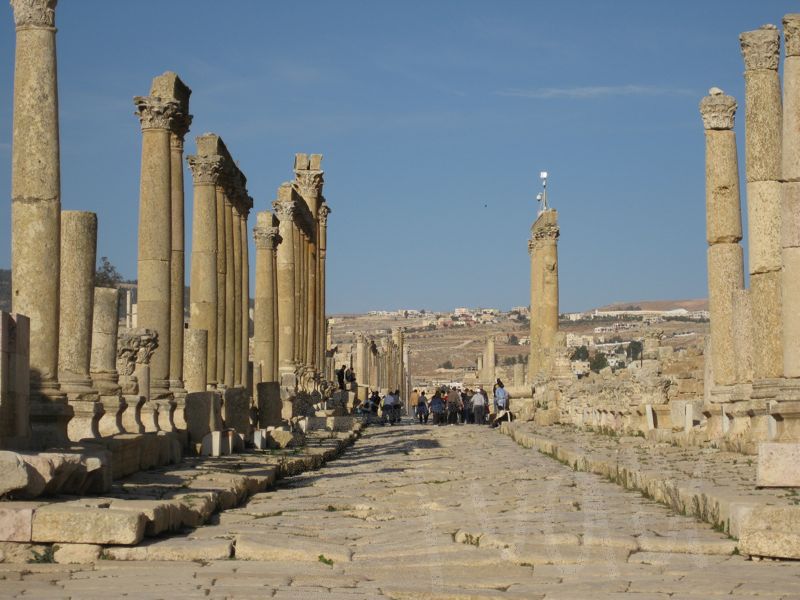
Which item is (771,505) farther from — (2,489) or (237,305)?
(237,305)

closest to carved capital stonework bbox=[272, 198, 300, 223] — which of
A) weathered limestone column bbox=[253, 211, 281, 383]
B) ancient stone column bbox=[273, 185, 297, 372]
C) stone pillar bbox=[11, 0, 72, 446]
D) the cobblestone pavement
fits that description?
ancient stone column bbox=[273, 185, 297, 372]

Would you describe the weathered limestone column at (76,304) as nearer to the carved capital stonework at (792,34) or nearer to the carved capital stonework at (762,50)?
the carved capital stonework at (792,34)

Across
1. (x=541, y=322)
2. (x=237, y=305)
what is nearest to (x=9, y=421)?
(x=237, y=305)

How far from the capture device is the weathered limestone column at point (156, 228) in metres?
22.0

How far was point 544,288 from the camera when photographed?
45.8m

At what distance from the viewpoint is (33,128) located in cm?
1456

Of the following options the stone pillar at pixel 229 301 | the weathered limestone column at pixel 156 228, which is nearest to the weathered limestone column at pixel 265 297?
the stone pillar at pixel 229 301

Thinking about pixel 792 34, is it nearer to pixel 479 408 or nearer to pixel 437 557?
pixel 437 557

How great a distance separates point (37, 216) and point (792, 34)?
329 inches

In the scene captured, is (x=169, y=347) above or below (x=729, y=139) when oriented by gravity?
below

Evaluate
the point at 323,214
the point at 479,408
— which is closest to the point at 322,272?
the point at 323,214

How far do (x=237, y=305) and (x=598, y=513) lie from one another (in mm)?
19477

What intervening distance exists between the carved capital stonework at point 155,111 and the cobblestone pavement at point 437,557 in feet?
32.2

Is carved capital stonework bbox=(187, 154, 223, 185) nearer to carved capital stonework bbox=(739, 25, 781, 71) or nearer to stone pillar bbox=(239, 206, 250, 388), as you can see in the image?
stone pillar bbox=(239, 206, 250, 388)
